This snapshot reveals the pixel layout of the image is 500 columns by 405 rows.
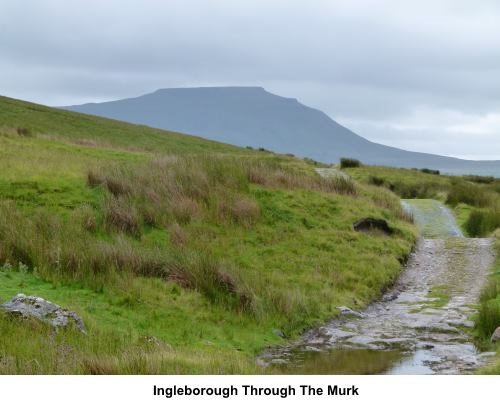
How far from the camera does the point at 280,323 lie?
1259 cm

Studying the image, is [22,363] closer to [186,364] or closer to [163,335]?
[186,364]

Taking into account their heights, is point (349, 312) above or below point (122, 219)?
below

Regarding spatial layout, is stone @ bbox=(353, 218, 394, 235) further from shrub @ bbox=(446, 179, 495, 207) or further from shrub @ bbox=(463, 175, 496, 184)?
shrub @ bbox=(463, 175, 496, 184)

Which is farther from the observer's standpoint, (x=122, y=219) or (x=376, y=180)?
(x=376, y=180)

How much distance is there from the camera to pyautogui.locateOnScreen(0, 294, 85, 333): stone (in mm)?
9148

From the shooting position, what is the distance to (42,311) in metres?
9.35

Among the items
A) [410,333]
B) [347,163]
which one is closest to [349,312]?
[410,333]

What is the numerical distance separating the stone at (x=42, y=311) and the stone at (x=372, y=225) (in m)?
14.3

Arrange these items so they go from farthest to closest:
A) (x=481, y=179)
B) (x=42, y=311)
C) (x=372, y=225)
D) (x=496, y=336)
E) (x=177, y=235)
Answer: (x=481, y=179)
(x=372, y=225)
(x=177, y=235)
(x=496, y=336)
(x=42, y=311)

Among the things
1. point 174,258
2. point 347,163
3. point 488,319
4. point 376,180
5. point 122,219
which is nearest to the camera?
point 488,319

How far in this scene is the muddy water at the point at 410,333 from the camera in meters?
10.2

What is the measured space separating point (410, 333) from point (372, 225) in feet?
33.8

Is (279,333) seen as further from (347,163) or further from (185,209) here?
(347,163)

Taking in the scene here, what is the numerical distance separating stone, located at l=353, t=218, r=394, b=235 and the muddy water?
2261mm
